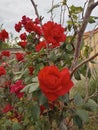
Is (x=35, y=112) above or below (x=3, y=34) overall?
below

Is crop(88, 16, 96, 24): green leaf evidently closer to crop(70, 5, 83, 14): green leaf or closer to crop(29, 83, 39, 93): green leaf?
crop(70, 5, 83, 14): green leaf

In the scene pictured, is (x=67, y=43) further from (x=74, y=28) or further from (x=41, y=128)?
(x=41, y=128)

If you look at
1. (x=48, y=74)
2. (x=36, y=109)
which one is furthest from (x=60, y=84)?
(x=36, y=109)

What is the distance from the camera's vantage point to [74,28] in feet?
7.24

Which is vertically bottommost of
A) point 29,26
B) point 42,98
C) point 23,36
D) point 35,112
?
point 35,112

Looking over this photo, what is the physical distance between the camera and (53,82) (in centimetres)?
139

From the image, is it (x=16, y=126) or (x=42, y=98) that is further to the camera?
(x=16, y=126)

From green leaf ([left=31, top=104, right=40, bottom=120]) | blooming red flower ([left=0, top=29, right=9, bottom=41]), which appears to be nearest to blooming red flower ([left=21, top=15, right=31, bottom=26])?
blooming red flower ([left=0, top=29, right=9, bottom=41])

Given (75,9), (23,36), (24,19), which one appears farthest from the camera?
(23,36)

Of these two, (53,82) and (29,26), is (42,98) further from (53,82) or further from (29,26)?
(29,26)

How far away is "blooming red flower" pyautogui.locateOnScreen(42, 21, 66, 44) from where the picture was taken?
6.46ft

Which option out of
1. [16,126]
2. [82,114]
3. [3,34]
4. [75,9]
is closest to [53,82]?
[82,114]

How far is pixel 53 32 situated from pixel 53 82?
0.64 m

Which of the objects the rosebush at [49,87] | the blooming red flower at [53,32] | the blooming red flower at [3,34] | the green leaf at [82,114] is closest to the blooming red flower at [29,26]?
the rosebush at [49,87]
